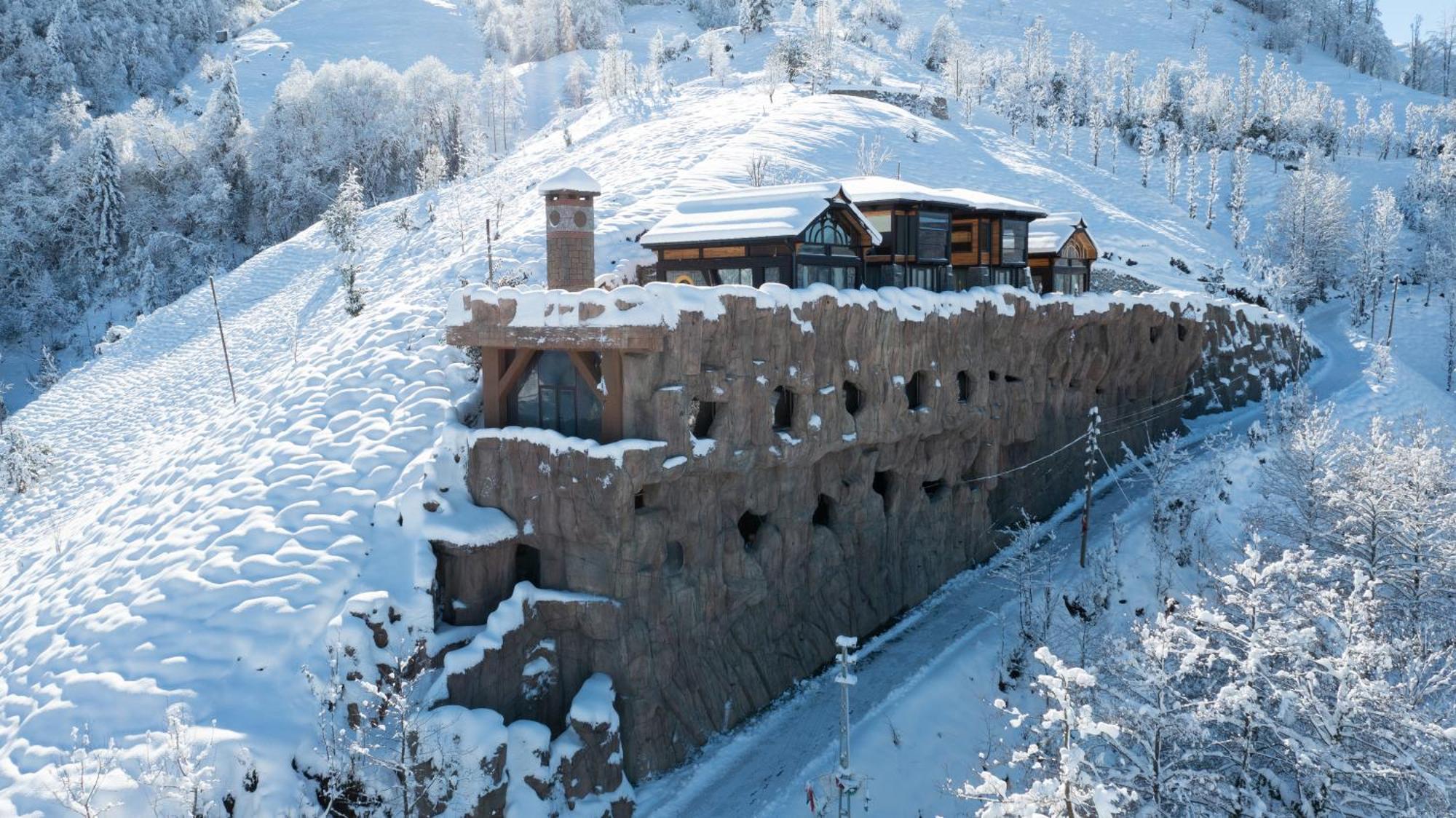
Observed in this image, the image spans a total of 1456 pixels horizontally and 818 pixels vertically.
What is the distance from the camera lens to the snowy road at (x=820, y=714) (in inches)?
803

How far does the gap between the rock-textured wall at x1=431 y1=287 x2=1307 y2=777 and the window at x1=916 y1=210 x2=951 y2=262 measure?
340cm

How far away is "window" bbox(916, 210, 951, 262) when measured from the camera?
32.3 metres

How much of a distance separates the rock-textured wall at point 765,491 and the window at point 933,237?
340cm

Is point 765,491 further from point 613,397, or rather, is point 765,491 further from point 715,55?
point 715,55

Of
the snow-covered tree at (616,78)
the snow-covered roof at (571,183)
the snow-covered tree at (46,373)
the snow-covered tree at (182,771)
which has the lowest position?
the snow-covered tree at (46,373)

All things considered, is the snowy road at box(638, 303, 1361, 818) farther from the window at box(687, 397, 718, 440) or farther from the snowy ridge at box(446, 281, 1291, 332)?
the snowy ridge at box(446, 281, 1291, 332)

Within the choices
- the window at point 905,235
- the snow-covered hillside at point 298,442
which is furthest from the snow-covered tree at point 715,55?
the window at point 905,235

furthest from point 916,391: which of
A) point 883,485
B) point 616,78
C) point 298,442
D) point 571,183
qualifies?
point 616,78

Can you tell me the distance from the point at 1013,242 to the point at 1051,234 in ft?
14.2

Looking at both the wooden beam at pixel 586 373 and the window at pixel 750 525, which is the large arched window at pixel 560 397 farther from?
the window at pixel 750 525

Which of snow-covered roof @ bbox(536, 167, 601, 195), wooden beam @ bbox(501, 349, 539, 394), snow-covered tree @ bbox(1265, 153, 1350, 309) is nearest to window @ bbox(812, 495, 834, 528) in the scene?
wooden beam @ bbox(501, 349, 539, 394)

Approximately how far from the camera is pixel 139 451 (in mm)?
33344

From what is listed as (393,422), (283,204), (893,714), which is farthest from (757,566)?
(283,204)

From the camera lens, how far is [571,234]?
25.5 m
